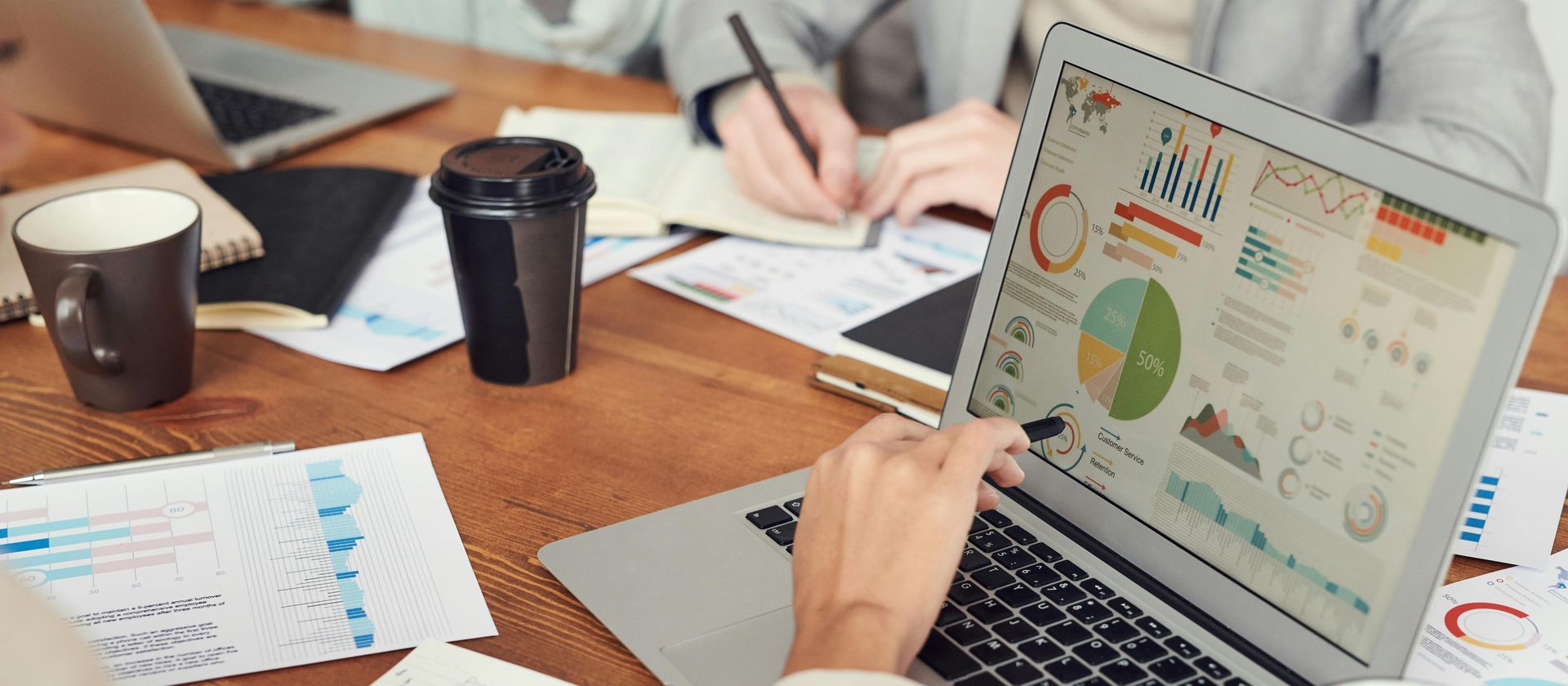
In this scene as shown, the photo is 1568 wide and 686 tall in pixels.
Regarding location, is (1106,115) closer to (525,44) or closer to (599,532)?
(599,532)

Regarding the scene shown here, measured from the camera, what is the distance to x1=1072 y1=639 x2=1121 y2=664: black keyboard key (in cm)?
60

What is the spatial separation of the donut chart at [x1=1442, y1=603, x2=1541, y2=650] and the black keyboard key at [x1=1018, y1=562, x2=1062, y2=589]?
0.22 m

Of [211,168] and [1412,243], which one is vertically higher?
[1412,243]

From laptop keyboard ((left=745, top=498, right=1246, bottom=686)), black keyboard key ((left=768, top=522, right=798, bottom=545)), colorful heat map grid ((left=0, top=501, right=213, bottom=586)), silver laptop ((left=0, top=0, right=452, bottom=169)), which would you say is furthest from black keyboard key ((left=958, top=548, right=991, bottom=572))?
silver laptop ((left=0, top=0, right=452, bottom=169))

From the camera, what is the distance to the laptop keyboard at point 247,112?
132cm

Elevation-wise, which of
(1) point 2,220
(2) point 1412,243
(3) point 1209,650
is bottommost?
(1) point 2,220

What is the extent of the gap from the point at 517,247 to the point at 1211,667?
0.52 metres

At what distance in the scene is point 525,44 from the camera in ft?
7.31

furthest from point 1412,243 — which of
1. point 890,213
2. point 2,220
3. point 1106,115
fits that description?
point 2,220

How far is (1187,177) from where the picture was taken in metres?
0.62

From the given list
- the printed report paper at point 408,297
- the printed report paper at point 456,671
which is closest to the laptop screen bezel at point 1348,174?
the printed report paper at point 456,671

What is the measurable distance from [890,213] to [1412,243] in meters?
0.74

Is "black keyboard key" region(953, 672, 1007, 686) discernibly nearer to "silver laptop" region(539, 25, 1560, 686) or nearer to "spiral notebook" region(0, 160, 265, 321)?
"silver laptop" region(539, 25, 1560, 686)

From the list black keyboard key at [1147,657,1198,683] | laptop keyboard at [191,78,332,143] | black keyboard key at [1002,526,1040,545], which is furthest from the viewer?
laptop keyboard at [191,78,332,143]
